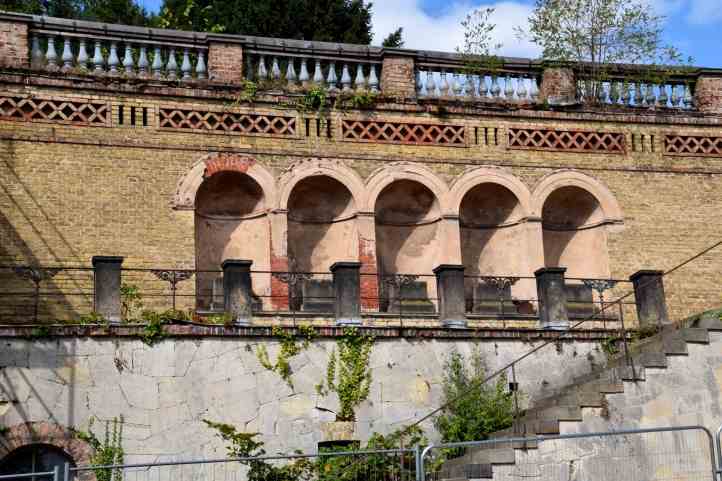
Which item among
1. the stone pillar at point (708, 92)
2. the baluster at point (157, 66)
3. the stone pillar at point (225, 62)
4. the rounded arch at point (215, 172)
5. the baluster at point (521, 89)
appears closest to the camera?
the rounded arch at point (215, 172)

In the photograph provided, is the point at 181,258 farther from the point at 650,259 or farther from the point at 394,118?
the point at 650,259

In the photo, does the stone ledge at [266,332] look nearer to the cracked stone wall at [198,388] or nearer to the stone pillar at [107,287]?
the cracked stone wall at [198,388]

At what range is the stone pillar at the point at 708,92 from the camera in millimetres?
26516

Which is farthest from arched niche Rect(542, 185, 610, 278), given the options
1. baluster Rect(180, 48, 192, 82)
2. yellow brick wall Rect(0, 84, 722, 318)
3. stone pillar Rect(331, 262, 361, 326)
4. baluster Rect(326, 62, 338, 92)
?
baluster Rect(180, 48, 192, 82)

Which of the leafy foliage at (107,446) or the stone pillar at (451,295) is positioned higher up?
the stone pillar at (451,295)

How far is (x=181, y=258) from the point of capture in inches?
904

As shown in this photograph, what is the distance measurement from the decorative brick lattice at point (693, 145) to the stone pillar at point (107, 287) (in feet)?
37.0

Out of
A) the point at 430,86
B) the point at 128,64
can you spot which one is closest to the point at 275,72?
the point at 128,64

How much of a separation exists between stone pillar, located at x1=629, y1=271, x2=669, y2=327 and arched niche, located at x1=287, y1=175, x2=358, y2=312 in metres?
5.14

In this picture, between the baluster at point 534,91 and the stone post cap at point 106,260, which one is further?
the baluster at point 534,91

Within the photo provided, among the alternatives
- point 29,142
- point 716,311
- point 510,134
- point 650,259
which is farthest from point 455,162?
point 29,142

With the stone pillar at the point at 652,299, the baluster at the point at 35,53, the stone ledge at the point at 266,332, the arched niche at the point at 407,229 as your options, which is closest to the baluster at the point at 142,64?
the baluster at the point at 35,53

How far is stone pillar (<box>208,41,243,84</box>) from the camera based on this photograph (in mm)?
24125

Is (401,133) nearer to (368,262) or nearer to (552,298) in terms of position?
(368,262)
